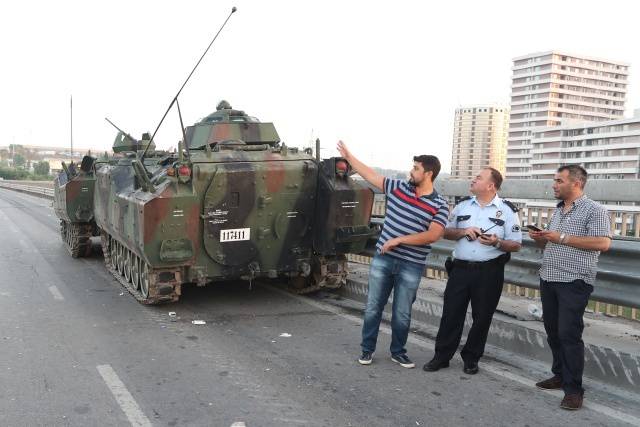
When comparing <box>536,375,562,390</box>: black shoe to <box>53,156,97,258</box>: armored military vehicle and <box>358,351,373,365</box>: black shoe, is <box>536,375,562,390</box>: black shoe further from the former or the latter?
<box>53,156,97,258</box>: armored military vehicle

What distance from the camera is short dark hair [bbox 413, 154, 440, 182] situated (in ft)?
17.5

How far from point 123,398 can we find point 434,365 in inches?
103

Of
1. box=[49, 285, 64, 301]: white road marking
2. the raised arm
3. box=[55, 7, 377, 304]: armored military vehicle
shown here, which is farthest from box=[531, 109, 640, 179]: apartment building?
the raised arm

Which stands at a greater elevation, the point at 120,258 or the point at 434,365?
the point at 120,258

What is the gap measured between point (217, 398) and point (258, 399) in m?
0.32

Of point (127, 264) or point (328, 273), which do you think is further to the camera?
point (127, 264)

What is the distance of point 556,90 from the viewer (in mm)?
89938

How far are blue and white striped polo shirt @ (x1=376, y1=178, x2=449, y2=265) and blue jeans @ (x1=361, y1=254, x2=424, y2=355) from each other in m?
0.10

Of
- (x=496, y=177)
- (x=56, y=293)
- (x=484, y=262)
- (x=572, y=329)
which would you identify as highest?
(x=496, y=177)

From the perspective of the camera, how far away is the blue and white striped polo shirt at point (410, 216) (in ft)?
17.6

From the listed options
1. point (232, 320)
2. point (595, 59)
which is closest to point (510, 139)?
point (595, 59)

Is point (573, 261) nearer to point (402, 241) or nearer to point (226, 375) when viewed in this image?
point (402, 241)

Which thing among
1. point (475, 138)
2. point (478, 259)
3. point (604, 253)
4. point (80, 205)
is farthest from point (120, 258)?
point (475, 138)

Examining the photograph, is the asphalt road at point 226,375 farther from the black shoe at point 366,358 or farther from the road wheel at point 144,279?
the road wheel at point 144,279
